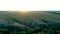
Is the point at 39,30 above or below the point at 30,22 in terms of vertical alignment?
below
